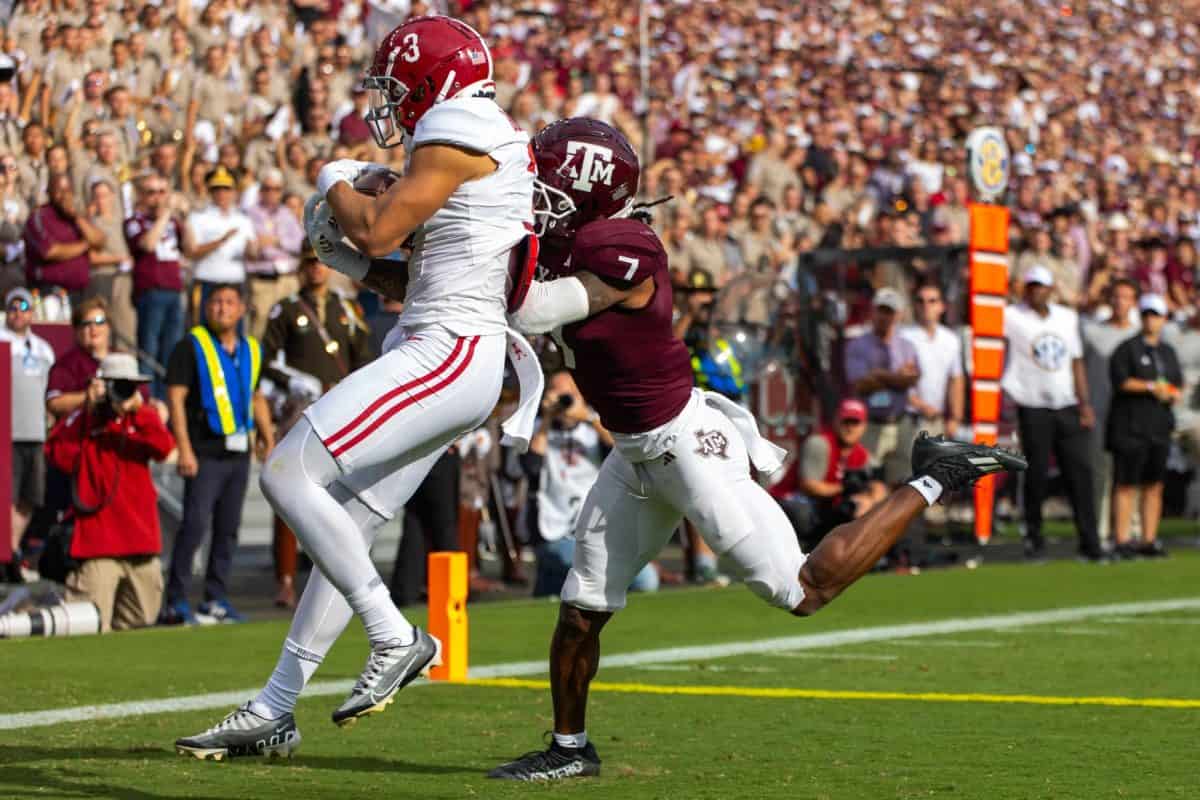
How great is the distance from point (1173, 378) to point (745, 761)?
1060 cm

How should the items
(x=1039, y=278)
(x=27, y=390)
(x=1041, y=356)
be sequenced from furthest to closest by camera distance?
(x=1039, y=278) < (x=1041, y=356) < (x=27, y=390)

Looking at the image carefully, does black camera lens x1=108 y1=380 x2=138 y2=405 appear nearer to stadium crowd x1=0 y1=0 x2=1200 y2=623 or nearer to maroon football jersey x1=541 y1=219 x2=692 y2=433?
stadium crowd x1=0 y1=0 x2=1200 y2=623

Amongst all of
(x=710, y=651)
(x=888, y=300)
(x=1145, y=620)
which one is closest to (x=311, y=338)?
(x=710, y=651)

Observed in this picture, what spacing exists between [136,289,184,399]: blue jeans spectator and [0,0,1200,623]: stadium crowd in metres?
0.02

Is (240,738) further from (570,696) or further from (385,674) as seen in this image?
(570,696)

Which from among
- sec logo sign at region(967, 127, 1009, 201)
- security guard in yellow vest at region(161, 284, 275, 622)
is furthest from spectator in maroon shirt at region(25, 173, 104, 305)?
sec logo sign at region(967, 127, 1009, 201)

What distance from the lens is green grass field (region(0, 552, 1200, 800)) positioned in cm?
605

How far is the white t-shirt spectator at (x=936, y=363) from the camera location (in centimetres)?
1570

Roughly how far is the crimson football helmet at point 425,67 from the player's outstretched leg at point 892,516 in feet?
5.51

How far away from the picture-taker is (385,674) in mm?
5566

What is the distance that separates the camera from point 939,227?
18547mm

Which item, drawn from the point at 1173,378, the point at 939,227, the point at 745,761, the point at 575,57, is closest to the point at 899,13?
the point at 575,57

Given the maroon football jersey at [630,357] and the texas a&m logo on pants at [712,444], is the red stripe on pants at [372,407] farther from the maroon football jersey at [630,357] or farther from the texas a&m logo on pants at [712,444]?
the texas a&m logo on pants at [712,444]

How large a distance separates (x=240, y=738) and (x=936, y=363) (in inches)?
403
